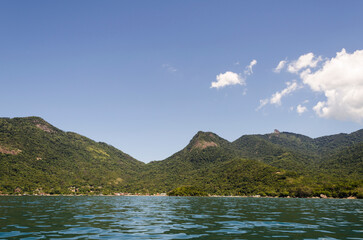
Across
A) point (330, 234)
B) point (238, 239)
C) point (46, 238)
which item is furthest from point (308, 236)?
point (46, 238)

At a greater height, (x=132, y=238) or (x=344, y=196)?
(x=132, y=238)

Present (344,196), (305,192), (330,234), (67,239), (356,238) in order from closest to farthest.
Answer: (67,239)
(356,238)
(330,234)
(344,196)
(305,192)

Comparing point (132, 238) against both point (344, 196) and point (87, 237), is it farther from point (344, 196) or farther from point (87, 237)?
point (344, 196)

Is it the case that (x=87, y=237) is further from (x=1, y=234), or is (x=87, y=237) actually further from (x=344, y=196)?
(x=344, y=196)

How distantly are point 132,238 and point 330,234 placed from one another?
54.3 ft

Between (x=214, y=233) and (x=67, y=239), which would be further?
(x=214, y=233)

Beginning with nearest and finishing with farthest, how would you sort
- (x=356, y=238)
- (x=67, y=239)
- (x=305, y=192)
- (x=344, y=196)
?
(x=67, y=239) < (x=356, y=238) < (x=344, y=196) < (x=305, y=192)

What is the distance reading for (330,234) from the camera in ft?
68.4

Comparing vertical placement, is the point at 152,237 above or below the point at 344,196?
above

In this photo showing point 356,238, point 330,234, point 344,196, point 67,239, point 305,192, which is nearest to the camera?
point 67,239

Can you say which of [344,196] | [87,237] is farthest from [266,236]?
[344,196]

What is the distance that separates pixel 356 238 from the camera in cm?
1891

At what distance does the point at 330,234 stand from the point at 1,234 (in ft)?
87.6

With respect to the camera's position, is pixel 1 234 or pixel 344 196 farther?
pixel 344 196
